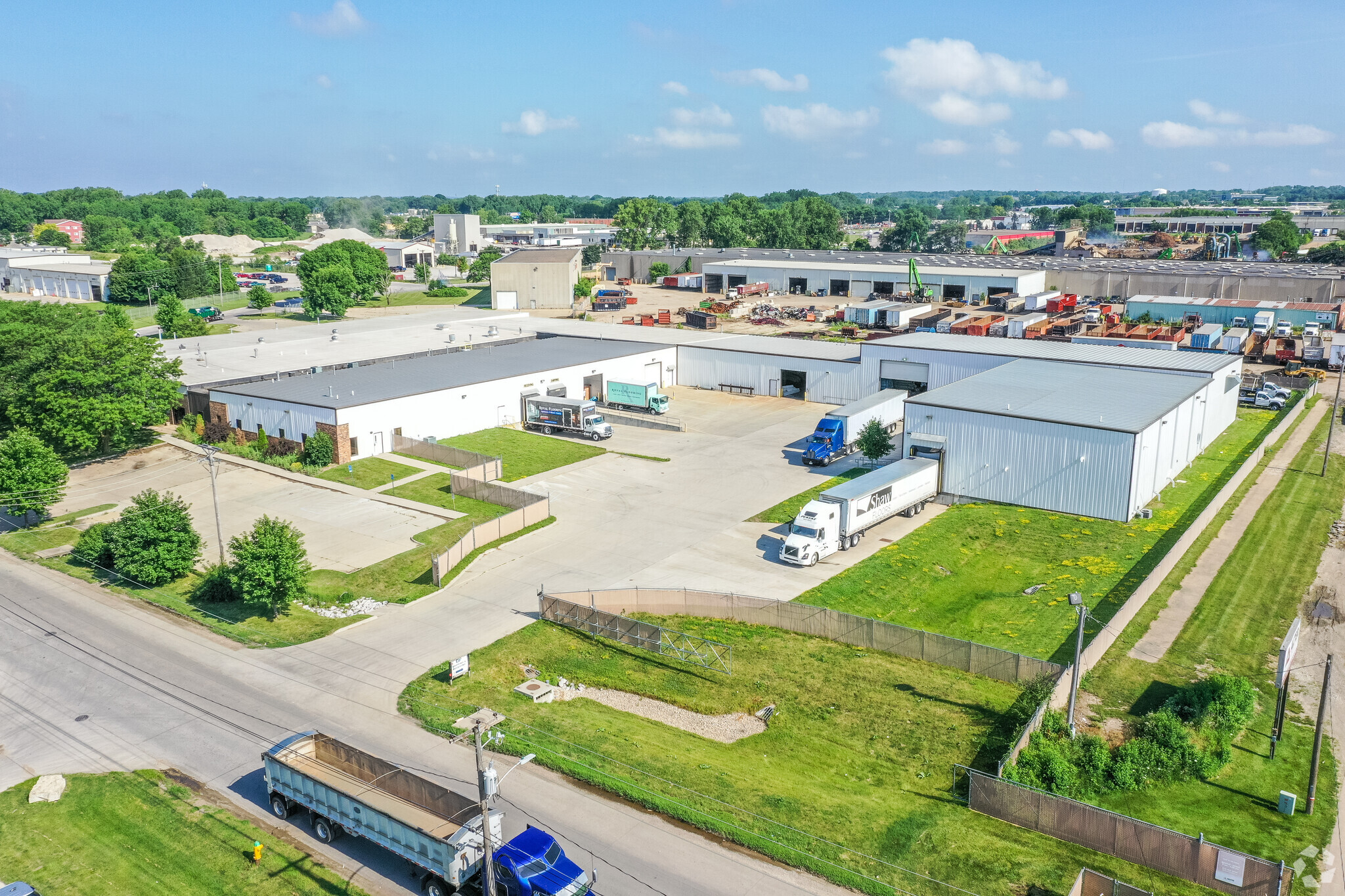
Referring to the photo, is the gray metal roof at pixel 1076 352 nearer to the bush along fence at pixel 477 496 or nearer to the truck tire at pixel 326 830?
the bush along fence at pixel 477 496

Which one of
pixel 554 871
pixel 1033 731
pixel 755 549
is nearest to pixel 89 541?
pixel 755 549

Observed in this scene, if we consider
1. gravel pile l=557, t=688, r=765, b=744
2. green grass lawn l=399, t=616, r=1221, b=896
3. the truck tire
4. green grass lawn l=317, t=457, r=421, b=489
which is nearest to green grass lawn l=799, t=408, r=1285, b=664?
green grass lawn l=399, t=616, r=1221, b=896

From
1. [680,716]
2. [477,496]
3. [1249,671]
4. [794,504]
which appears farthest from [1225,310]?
[680,716]

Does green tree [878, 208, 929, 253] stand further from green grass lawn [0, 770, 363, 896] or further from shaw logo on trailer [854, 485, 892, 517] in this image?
green grass lawn [0, 770, 363, 896]

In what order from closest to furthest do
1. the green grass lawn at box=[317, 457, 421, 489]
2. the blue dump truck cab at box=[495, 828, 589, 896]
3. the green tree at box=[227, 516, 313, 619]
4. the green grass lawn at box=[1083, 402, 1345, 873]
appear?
the blue dump truck cab at box=[495, 828, 589, 896]
the green grass lawn at box=[1083, 402, 1345, 873]
the green tree at box=[227, 516, 313, 619]
the green grass lawn at box=[317, 457, 421, 489]

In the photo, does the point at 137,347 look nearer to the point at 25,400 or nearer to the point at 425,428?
the point at 25,400

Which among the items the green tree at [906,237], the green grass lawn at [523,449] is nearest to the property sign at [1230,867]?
the green grass lawn at [523,449]
